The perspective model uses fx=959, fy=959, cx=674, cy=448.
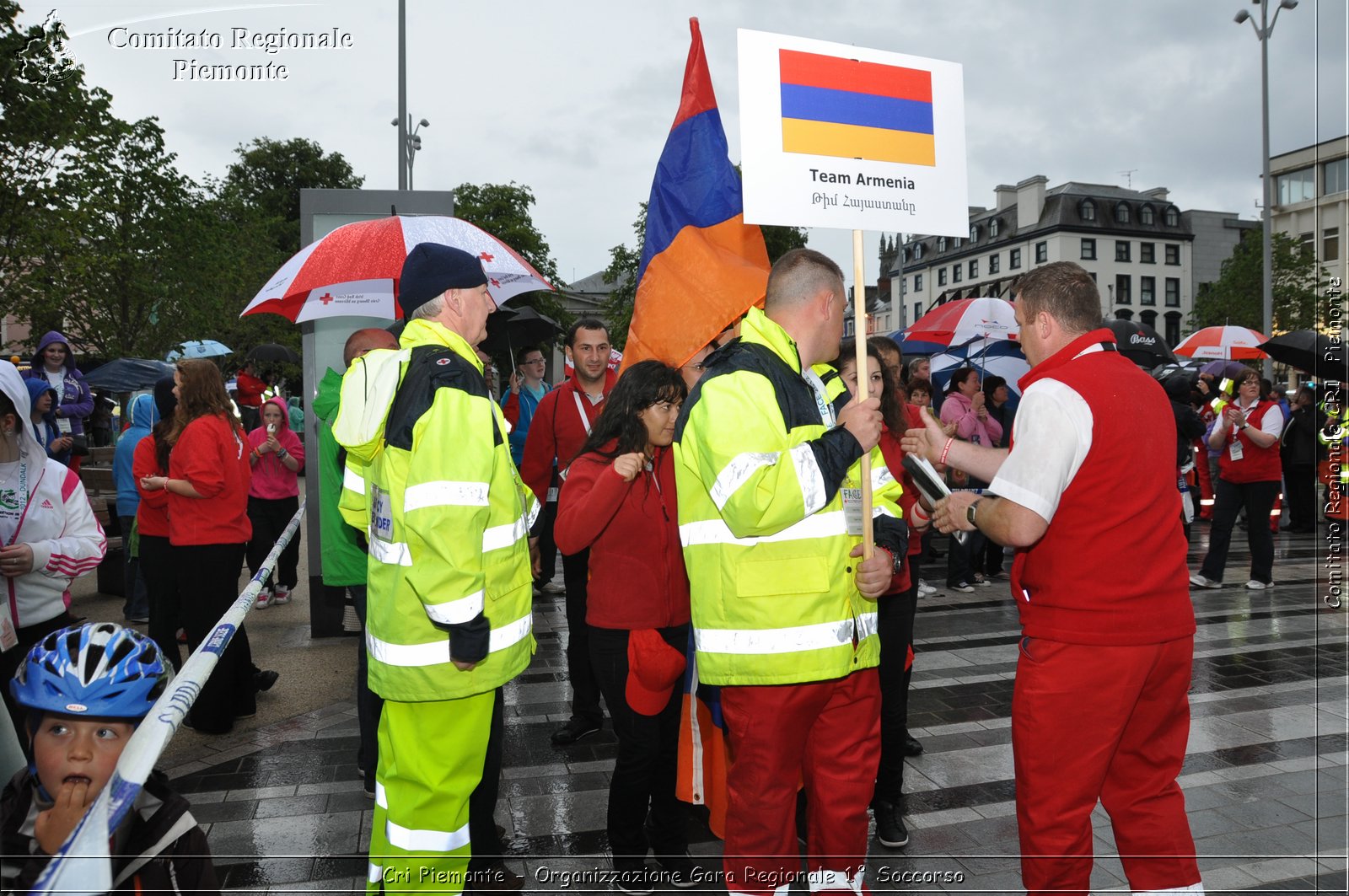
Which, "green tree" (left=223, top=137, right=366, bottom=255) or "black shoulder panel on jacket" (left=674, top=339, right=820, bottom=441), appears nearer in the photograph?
"black shoulder panel on jacket" (left=674, top=339, right=820, bottom=441)

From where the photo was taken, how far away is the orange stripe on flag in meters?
4.41

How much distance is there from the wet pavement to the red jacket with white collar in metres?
1.10

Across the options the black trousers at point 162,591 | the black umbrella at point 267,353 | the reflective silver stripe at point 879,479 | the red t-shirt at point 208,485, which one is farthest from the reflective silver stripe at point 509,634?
the black umbrella at point 267,353

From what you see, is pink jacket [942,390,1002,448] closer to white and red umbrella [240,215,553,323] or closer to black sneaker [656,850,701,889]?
white and red umbrella [240,215,553,323]

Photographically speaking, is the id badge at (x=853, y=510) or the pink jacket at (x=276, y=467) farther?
the pink jacket at (x=276, y=467)

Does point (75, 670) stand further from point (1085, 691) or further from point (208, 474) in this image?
point (208, 474)

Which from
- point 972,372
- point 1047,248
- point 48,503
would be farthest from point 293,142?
point 1047,248

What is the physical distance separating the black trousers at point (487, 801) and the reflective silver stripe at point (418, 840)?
0.70 ft

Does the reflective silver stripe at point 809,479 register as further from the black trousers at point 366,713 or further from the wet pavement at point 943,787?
the black trousers at point 366,713

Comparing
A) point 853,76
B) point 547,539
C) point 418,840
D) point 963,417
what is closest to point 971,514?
point 853,76

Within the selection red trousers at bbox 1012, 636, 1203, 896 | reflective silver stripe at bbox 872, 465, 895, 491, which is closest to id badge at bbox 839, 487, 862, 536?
reflective silver stripe at bbox 872, 465, 895, 491

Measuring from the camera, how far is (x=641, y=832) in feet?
12.5

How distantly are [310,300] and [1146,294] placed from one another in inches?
3254

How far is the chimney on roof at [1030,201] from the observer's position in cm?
7388
